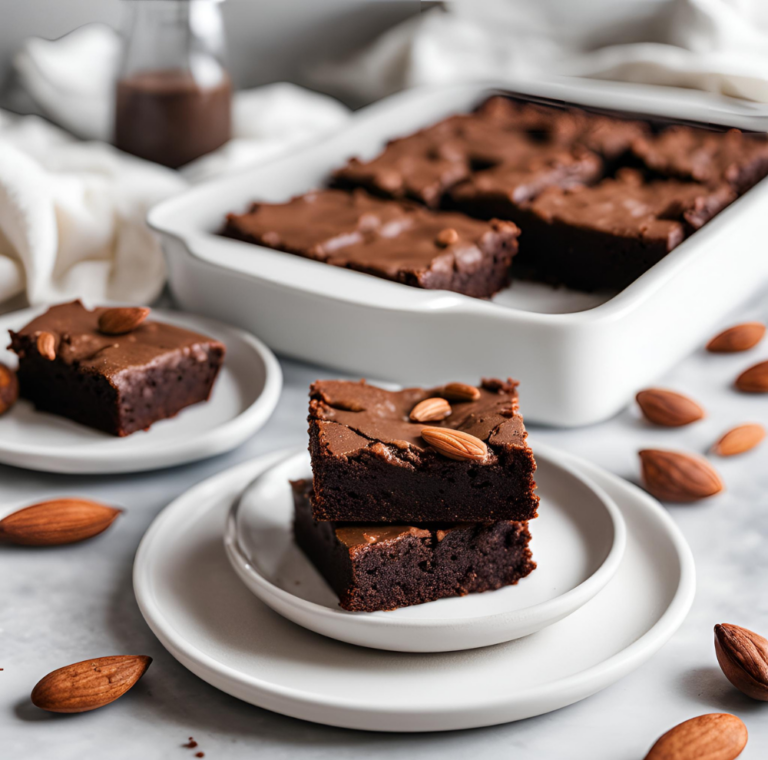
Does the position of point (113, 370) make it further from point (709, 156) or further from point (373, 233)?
point (709, 156)

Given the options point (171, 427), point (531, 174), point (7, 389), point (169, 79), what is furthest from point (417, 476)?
point (169, 79)

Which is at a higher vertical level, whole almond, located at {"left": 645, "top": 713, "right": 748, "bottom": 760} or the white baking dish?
the white baking dish

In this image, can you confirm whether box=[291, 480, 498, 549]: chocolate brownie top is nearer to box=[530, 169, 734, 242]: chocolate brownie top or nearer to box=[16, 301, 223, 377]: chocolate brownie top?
box=[16, 301, 223, 377]: chocolate brownie top

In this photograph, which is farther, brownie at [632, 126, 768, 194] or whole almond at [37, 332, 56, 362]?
brownie at [632, 126, 768, 194]

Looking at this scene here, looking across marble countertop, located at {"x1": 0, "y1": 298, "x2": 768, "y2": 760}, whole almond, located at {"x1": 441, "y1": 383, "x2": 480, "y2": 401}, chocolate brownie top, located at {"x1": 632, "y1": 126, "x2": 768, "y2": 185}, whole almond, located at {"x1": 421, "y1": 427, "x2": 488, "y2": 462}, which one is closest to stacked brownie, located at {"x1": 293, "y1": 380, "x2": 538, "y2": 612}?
whole almond, located at {"x1": 421, "y1": 427, "x2": 488, "y2": 462}

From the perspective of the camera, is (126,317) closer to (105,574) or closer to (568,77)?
(105,574)

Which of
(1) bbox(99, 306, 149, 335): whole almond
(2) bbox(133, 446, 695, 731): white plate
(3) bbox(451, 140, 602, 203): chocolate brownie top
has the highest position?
(3) bbox(451, 140, 602, 203): chocolate brownie top

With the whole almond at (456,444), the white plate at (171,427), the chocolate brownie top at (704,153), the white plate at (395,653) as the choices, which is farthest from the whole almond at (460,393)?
the chocolate brownie top at (704,153)

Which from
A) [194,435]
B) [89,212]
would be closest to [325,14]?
[89,212]
